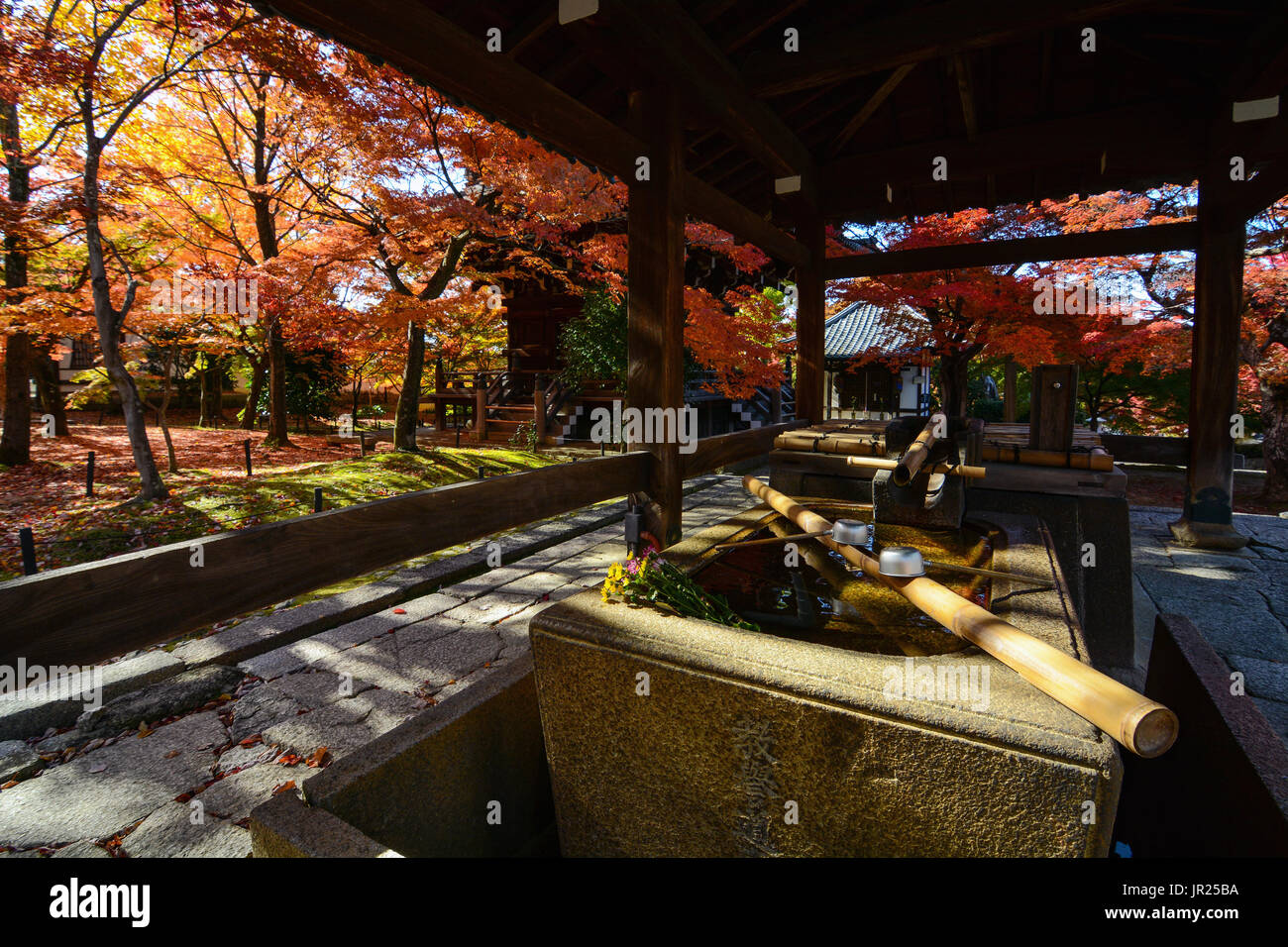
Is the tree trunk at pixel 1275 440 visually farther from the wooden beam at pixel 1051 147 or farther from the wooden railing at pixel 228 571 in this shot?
the wooden railing at pixel 228 571

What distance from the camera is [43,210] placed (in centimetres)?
832

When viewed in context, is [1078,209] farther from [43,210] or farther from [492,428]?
[43,210]

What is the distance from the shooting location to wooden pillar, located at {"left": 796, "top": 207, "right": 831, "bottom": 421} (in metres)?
7.40

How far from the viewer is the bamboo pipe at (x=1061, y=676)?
3.64ft

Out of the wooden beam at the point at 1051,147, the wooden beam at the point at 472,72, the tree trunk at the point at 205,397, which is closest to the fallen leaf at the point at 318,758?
the wooden beam at the point at 472,72

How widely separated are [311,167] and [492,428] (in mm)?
6922

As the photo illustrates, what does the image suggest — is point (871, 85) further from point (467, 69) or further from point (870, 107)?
point (467, 69)

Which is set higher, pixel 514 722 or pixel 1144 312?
pixel 1144 312

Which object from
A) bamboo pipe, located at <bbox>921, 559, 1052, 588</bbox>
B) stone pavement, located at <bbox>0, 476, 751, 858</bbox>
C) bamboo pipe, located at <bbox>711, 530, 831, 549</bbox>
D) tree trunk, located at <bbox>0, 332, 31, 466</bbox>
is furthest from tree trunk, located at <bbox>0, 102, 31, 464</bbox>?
bamboo pipe, located at <bbox>921, 559, 1052, 588</bbox>

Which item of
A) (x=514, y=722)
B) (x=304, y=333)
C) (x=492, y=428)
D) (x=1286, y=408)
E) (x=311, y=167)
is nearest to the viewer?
(x=514, y=722)

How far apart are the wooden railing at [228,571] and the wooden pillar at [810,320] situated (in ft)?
16.0

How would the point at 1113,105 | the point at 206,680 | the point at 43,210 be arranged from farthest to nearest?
the point at 43,210
the point at 1113,105
the point at 206,680

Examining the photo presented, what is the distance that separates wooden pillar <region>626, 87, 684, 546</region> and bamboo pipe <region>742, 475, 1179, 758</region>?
277cm
